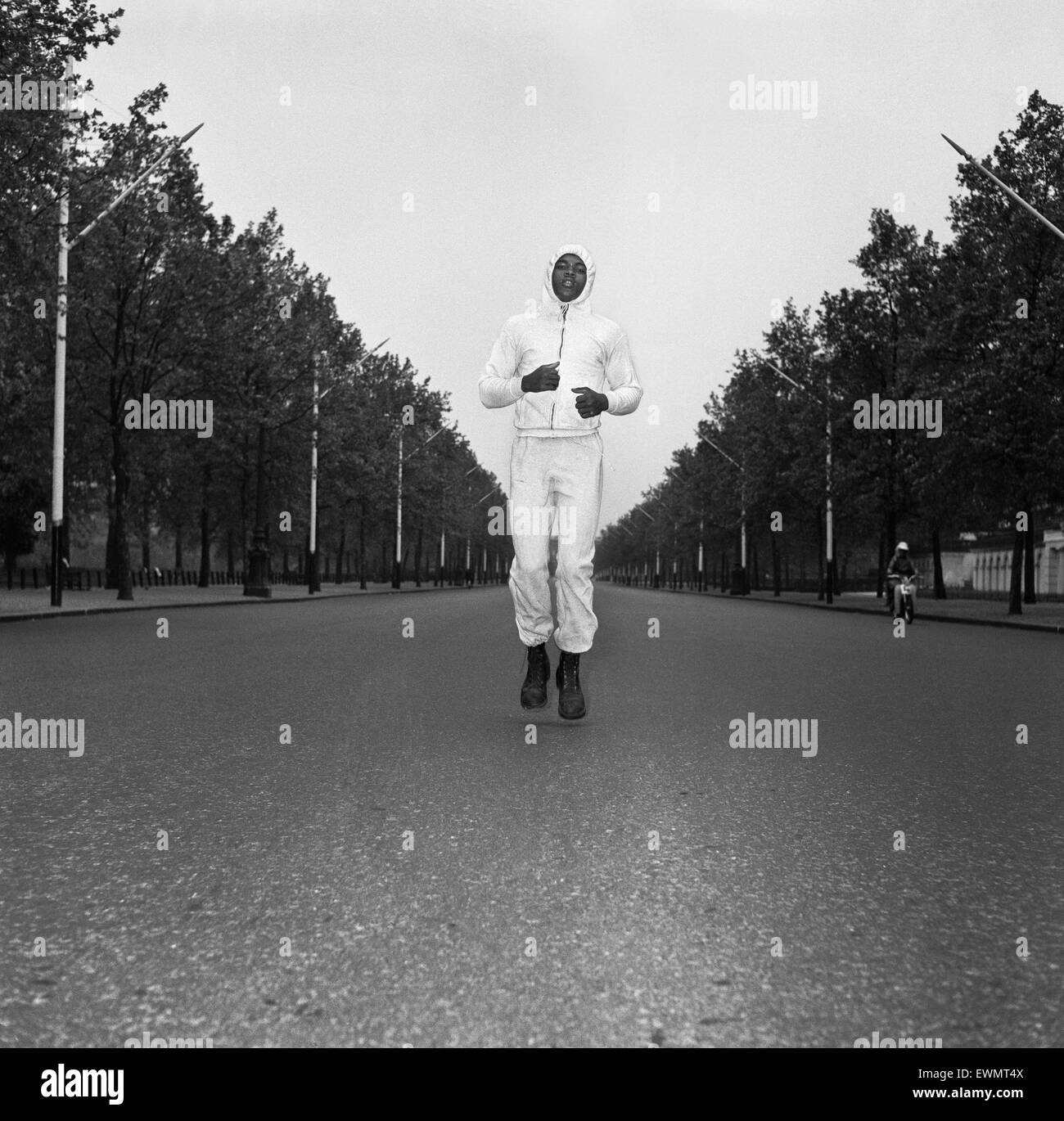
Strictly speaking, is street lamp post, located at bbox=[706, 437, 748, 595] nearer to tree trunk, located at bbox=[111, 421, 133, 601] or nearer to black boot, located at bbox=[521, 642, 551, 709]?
tree trunk, located at bbox=[111, 421, 133, 601]

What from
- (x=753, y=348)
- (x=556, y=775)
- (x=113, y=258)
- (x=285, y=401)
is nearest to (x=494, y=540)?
(x=753, y=348)

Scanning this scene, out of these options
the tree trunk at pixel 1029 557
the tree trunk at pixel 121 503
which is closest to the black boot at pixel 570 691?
the tree trunk at pixel 1029 557

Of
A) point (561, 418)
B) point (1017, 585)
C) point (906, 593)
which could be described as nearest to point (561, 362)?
point (561, 418)

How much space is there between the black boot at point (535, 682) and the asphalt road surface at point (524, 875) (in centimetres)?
21

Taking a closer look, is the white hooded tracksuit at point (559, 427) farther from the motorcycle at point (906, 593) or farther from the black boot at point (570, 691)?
the motorcycle at point (906, 593)

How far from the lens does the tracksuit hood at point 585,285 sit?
6.92m

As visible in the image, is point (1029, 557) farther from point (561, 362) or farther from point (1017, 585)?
point (561, 362)

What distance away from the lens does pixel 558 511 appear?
22.8 ft

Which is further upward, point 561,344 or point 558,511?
point 561,344

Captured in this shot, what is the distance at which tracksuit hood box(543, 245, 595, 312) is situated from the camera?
6.92 metres

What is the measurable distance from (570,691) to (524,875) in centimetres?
361
